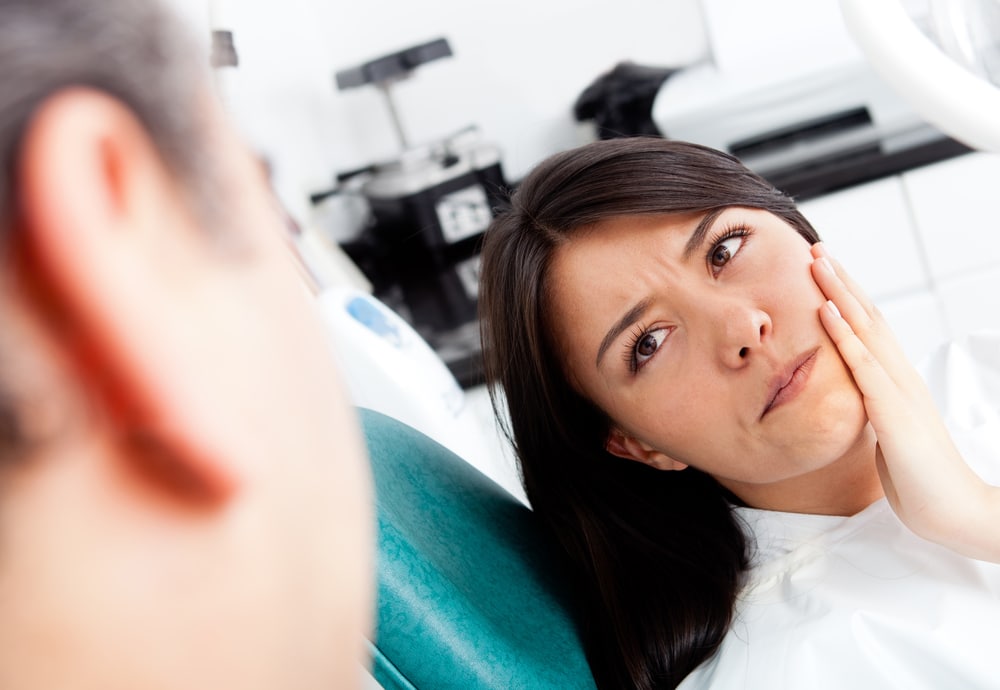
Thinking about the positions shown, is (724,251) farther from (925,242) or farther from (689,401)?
(925,242)

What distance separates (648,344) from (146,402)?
0.80 metres

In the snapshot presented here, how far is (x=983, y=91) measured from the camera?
529mm

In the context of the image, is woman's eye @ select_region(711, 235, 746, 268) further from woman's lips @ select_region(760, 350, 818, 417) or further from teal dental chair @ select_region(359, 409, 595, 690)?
teal dental chair @ select_region(359, 409, 595, 690)

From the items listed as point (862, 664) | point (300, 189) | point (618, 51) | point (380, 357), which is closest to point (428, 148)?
point (300, 189)

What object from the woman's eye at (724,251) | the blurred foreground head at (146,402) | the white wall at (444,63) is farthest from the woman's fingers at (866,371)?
the white wall at (444,63)

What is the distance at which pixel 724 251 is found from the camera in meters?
0.91

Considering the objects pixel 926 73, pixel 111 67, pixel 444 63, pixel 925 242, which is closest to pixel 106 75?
pixel 111 67

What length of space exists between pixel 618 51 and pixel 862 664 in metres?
1.79

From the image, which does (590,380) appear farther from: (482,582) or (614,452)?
(482,582)

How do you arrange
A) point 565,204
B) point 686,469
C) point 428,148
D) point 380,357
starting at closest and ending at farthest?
point 565,204 → point 686,469 → point 380,357 → point 428,148

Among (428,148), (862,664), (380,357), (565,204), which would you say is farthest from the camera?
(428,148)

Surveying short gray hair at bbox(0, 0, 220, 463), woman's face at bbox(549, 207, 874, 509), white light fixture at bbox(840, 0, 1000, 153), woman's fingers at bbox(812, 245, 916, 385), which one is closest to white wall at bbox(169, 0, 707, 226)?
woman's face at bbox(549, 207, 874, 509)

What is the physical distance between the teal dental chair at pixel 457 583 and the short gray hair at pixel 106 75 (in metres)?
0.59

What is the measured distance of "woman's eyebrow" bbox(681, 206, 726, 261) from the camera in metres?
0.89
